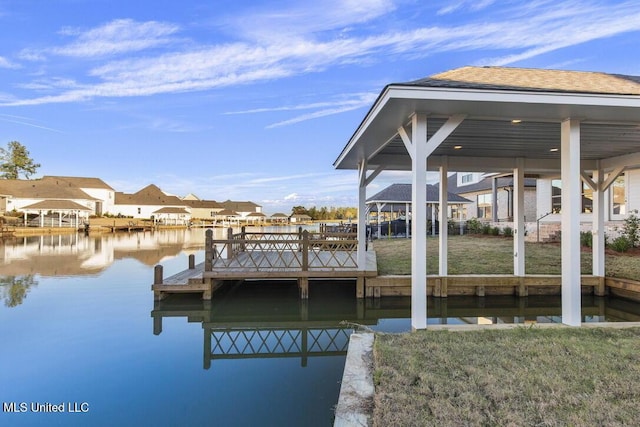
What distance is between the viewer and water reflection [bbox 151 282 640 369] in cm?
595

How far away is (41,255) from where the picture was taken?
56.7ft

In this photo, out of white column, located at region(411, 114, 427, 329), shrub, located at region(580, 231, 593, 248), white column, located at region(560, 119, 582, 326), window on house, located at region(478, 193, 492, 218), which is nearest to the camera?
white column, located at region(411, 114, 427, 329)

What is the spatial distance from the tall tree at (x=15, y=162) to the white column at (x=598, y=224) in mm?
70718

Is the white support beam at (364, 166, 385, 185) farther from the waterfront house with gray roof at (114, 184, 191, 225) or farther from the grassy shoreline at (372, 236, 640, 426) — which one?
the waterfront house with gray roof at (114, 184, 191, 225)

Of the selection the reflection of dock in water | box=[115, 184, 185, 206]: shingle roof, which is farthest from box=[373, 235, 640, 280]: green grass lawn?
box=[115, 184, 185, 206]: shingle roof

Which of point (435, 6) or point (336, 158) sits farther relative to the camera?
point (435, 6)

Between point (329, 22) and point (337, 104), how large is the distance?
7930 mm

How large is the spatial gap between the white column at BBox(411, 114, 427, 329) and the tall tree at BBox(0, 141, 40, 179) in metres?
69.5

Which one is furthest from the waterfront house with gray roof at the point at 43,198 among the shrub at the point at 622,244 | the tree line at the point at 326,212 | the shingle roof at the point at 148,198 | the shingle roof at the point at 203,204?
the shrub at the point at 622,244

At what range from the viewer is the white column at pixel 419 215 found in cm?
483

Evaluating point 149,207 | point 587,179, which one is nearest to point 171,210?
point 149,207

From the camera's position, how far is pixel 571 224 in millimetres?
5062

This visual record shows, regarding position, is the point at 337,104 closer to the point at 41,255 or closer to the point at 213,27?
the point at 213,27

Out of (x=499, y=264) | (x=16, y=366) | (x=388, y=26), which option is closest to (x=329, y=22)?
(x=388, y=26)
